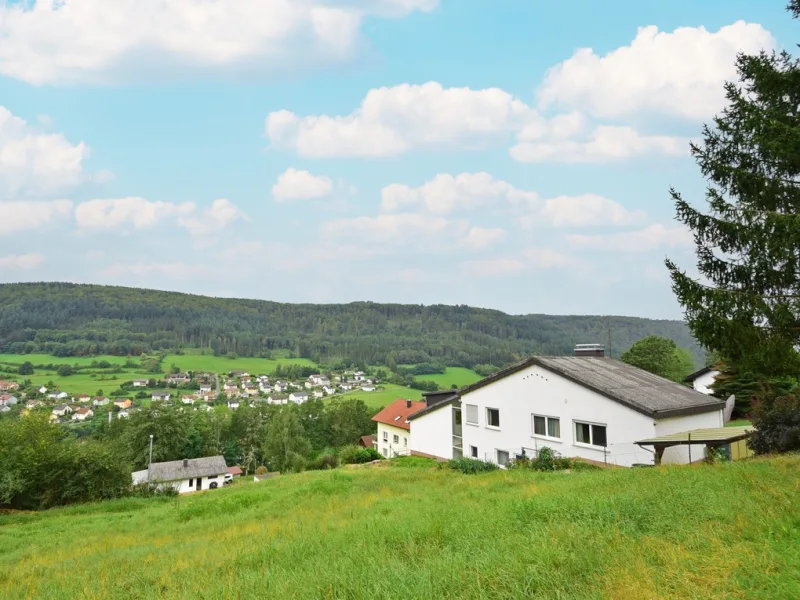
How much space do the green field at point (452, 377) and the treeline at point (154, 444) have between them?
33.4 metres

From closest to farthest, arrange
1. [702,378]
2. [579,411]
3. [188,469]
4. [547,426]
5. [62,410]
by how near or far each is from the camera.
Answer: [579,411] < [547,426] < [702,378] < [188,469] < [62,410]

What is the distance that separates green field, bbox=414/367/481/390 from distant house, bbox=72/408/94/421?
64590 mm

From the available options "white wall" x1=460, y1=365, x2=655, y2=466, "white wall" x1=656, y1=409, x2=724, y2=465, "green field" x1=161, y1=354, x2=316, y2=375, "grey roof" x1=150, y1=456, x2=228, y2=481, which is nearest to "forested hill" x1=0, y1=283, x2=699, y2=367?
"green field" x1=161, y1=354, x2=316, y2=375

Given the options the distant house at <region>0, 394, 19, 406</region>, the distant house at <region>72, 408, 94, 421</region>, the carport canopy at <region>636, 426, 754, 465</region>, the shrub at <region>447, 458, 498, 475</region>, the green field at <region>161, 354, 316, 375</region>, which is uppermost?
the green field at <region>161, 354, 316, 375</region>

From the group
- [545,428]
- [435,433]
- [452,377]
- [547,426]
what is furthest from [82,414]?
[547,426]

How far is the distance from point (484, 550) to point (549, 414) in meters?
17.7

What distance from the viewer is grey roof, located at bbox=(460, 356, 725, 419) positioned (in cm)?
1912

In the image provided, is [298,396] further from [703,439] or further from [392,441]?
[703,439]

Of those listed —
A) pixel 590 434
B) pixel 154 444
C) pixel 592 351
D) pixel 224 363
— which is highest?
pixel 592 351

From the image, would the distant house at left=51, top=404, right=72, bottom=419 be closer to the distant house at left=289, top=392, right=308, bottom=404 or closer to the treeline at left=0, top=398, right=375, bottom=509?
the treeline at left=0, top=398, right=375, bottom=509

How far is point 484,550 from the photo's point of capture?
18.3ft

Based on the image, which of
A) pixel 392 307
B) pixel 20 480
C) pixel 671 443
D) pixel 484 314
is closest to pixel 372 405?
pixel 20 480

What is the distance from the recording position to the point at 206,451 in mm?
74312

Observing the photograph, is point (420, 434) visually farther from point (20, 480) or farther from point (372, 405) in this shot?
point (372, 405)
